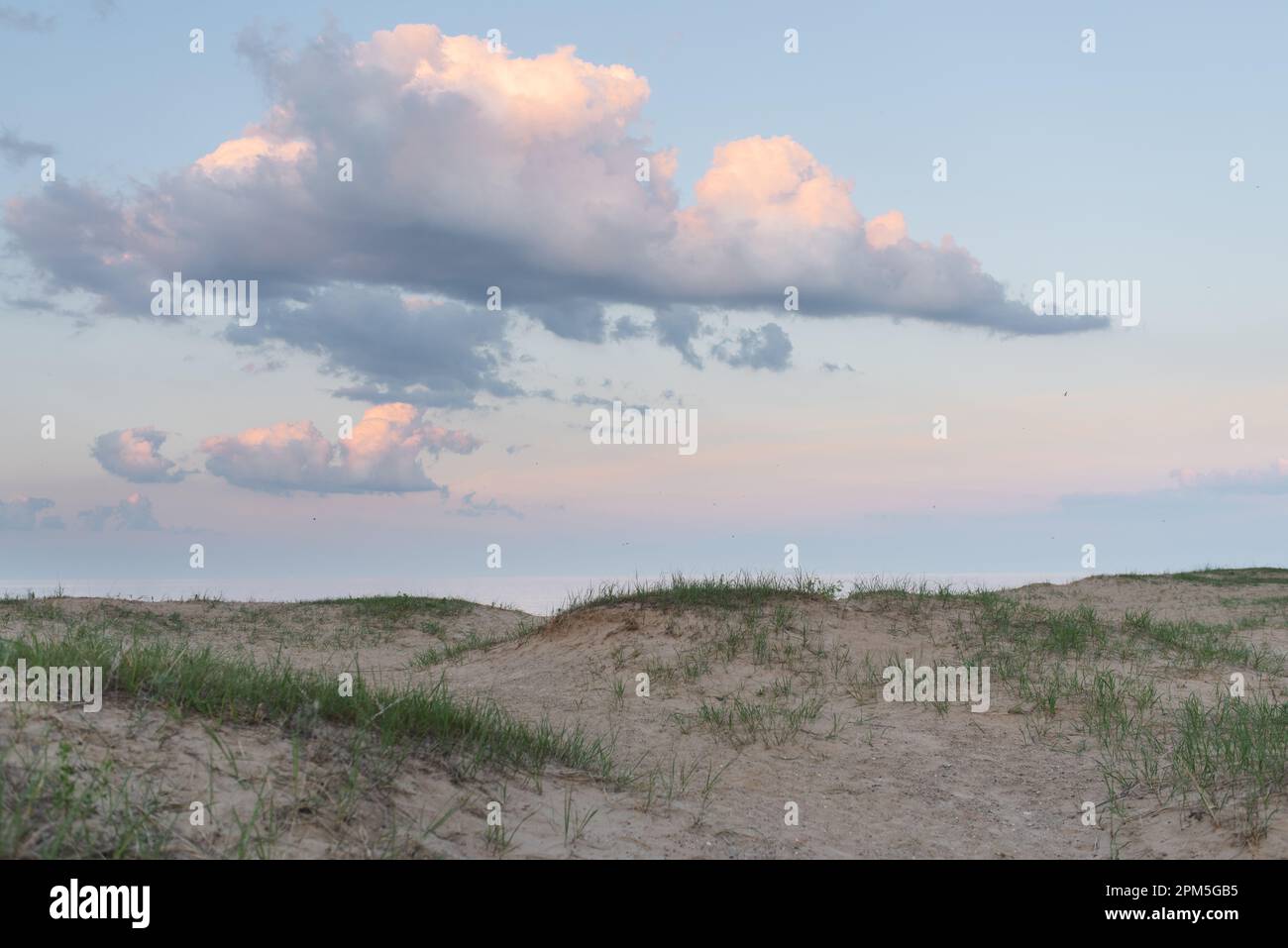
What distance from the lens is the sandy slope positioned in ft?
16.6

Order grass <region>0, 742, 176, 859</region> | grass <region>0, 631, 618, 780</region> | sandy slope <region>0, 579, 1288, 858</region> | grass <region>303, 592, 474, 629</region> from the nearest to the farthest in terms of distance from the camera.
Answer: grass <region>0, 742, 176, 859</region>
sandy slope <region>0, 579, 1288, 858</region>
grass <region>0, 631, 618, 780</region>
grass <region>303, 592, 474, 629</region>

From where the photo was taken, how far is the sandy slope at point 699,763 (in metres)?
5.05

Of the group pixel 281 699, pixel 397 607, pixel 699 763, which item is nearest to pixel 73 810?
pixel 281 699

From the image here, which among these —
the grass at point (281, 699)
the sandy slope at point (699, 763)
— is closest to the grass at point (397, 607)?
the sandy slope at point (699, 763)

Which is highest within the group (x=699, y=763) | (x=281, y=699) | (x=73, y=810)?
(x=281, y=699)

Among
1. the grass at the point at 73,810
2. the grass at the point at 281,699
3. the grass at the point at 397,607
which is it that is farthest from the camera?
the grass at the point at 397,607

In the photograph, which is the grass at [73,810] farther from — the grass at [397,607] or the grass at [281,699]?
the grass at [397,607]

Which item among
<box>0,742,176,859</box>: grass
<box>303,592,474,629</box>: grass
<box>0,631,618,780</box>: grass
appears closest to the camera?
<box>0,742,176,859</box>: grass

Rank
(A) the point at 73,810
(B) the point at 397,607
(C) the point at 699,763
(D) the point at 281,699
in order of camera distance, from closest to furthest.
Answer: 1. (A) the point at 73,810
2. (D) the point at 281,699
3. (C) the point at 699,763
4. (B) the point at 397,607

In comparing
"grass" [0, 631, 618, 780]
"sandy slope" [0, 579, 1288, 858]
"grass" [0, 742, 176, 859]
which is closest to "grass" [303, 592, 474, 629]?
"sandy slope" [0, 579, 1288, 858]

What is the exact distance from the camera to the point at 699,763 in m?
8.23

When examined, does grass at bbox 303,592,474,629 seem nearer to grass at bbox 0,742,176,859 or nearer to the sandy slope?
the sandy slope

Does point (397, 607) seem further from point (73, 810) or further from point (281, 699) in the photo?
point (73, 810)

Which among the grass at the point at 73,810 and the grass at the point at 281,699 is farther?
the grass at the point at 281,699
